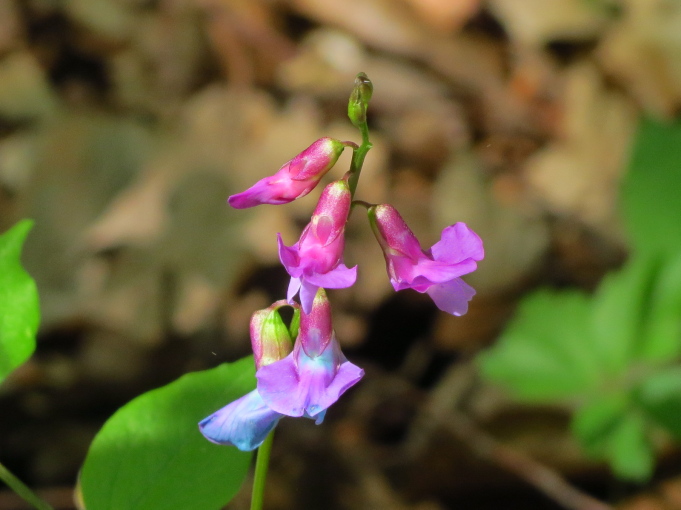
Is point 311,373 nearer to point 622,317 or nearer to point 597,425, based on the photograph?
point 597,425

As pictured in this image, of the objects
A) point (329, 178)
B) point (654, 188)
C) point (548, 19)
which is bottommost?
point (329, 178)

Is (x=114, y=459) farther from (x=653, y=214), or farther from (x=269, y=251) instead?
(x=653, y=214)

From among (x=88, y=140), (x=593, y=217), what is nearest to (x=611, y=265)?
(x=593, y=217)

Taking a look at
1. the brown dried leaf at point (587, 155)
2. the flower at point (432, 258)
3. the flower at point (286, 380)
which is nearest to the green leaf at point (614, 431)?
the brown dried leaf at point (587, 155)

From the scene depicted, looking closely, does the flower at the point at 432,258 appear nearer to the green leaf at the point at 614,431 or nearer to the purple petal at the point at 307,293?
the purple petal at the point at 307,293

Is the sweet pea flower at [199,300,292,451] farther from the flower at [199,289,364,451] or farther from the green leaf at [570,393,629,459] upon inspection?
the green leaf at [570,393,629,459]

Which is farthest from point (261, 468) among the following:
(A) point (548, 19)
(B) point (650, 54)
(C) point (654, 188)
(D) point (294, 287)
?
(B) point (650, 54)

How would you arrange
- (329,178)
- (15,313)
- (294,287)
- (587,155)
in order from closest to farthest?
(294,287)
(15,313)
(329,178)
(587,155)
